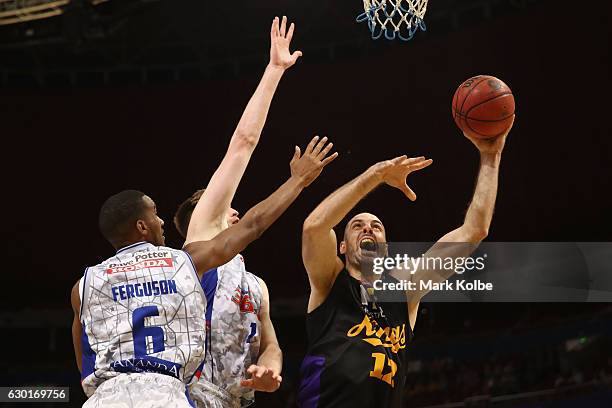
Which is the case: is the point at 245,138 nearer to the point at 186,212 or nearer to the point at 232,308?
the point at 186,212

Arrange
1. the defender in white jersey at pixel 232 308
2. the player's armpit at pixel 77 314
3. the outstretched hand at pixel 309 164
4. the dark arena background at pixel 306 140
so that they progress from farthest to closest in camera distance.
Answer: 1. the dark arena background at pixel 306 140
2. the defender in white jersey at pixel 232 308
3. the outstretched hand at pixel 309 164
4. the player's armpit at pixel 77 314

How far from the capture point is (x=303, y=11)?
13680 millimetres

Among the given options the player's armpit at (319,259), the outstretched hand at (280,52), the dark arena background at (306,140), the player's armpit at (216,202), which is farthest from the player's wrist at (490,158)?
the dark arena background at (306,140)

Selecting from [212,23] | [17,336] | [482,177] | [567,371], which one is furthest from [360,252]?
[17,336]

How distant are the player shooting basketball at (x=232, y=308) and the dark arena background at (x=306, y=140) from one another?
22.4 ft

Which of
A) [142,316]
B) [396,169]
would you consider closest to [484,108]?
[396,169]

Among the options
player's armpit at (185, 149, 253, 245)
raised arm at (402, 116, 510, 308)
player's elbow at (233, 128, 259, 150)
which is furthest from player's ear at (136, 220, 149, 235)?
raised arm at (402, 116, 510, 308)

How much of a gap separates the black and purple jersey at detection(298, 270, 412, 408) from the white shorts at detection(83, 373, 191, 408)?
3.62ft

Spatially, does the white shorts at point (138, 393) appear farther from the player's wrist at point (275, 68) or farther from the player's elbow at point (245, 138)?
the player's wrist at point (275, 68)

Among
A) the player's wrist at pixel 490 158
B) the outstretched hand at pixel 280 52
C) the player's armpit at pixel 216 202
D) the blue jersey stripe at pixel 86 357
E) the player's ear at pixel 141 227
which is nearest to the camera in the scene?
the blue jersey stripe at pixel 86 357

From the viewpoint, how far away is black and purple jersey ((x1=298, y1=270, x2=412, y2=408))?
165 inches

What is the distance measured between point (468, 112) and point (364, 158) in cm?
825

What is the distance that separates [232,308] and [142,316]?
81cm

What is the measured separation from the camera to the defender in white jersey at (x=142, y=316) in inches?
129
